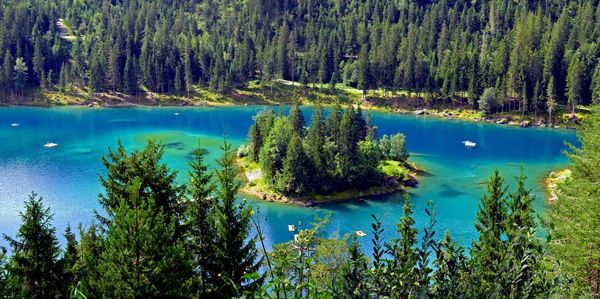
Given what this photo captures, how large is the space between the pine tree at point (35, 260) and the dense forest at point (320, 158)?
52.3 meters

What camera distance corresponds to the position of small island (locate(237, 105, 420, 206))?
76812 millimetres

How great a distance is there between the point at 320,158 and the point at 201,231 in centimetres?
5178

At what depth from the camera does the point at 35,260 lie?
24.5m

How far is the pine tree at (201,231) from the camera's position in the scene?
2705 cm

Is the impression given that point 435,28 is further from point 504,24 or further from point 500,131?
point 500,131

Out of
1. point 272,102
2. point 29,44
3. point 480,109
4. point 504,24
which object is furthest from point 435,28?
point 29,44

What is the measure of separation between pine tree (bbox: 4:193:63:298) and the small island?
51419mm

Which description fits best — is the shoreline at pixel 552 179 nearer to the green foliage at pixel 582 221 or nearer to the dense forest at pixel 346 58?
the green foliage at pixel 582 221

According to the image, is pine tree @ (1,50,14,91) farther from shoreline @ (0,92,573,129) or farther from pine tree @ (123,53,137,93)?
pine tree @ (123,53,137,93)

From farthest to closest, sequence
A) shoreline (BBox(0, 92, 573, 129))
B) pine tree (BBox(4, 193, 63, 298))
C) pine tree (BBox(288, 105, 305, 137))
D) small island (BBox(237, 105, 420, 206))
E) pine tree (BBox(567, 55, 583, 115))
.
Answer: shoreline (BBox(0, 92, 573, 129))
pine tree (BBox(567, 55, 583, 115))
pine tree (BBox(288, 105, 305, 137))
small island (BBox(237, 105, 420, 206))
pine tree (BBox(4, 193, 63, 298))

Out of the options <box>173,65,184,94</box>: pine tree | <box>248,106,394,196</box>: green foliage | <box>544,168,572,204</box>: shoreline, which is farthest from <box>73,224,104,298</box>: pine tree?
<box>173,65,184,94</box>: pine tree

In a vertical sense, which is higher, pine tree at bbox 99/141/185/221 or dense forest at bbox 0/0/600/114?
dense forest at bbox 0/0/600/114

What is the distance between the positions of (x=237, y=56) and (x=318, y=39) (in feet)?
111

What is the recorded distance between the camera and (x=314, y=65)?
6811 inches
